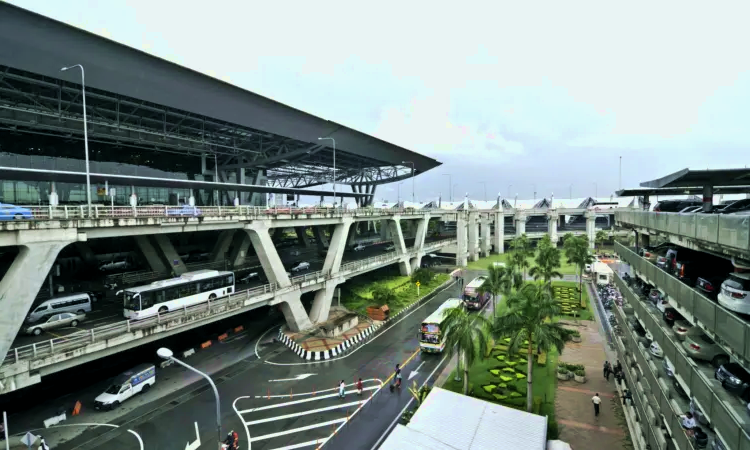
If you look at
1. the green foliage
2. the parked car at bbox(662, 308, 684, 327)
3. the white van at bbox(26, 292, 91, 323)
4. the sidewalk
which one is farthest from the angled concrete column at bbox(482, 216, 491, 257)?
the white van at bbox(26, 292, 91, 323)

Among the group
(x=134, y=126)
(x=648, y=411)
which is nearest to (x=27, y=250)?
(x=134, y=126)

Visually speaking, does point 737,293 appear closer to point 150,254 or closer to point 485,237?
point 150,254

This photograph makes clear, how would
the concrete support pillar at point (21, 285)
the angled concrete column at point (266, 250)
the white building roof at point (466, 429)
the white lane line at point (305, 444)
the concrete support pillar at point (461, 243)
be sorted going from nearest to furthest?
the white building roof at point (466, 429) → the concrete support pillar at point (21, 285) → the white lane line at point (305, 444) → the angled concrete column at point (266, 250) → the concrete support pillar at point (461, 243)

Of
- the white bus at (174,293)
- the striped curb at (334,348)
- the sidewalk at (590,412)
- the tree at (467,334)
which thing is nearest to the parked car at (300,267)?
the striped curb at (334,348)

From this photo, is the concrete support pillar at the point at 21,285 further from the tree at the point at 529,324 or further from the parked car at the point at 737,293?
the parked car at the point at 737,293

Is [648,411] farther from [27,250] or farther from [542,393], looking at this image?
[27,250]

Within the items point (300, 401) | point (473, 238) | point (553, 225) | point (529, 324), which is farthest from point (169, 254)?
point (553, 225)
